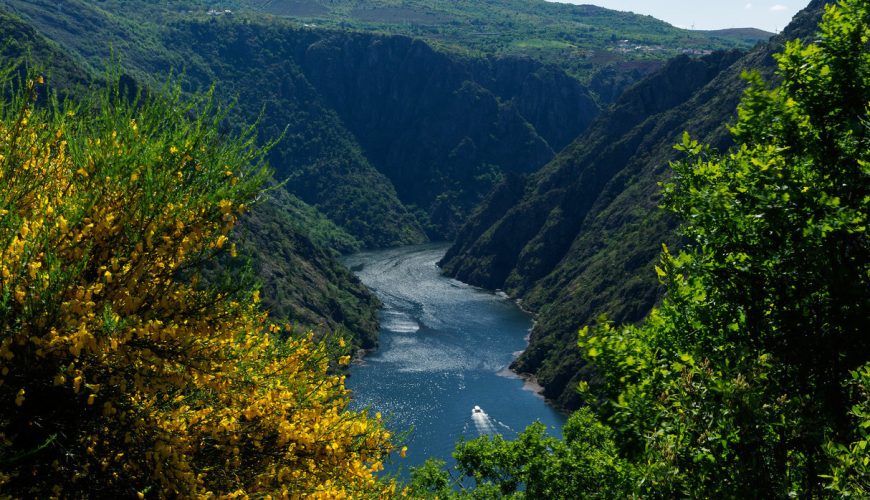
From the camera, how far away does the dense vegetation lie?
11.0 meters

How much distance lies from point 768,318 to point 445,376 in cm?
11623

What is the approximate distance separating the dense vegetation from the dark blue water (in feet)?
205

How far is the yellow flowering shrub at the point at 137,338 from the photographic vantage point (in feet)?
30.0

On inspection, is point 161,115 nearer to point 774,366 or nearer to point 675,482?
point 675,482

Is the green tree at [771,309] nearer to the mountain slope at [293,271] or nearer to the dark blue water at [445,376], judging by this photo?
the dark blue water at [445,376]

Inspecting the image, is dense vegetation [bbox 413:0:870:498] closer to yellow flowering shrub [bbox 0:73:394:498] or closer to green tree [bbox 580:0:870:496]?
green tree [bbox 580:0:870:496]

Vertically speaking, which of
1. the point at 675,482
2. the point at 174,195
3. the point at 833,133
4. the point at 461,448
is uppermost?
the point at 833,133

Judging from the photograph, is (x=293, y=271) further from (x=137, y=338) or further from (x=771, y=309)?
(x=137, y=338)

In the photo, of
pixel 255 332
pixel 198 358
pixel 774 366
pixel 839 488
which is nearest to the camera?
pixel 839 488

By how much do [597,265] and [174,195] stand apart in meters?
170

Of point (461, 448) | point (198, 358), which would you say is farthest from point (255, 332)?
point (461, 448)

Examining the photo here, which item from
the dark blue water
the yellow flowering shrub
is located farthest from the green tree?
the dark blue water

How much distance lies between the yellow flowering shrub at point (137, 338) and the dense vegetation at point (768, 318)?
15.4ft

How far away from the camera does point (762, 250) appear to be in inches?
487
